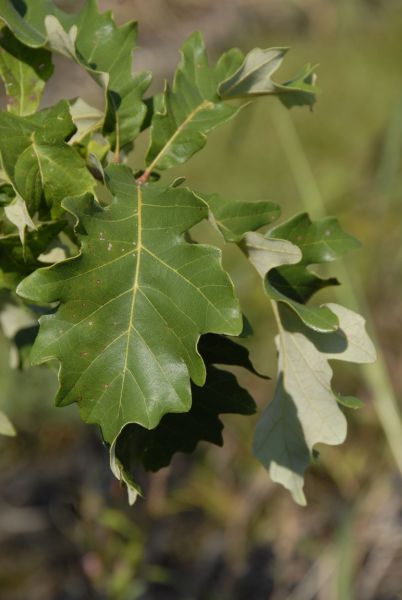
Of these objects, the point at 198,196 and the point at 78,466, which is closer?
the point at 198,196

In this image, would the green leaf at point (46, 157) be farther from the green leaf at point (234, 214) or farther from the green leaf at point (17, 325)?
the green leaf at point (17, 325)

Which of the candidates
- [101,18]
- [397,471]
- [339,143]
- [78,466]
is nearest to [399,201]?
[339,143]

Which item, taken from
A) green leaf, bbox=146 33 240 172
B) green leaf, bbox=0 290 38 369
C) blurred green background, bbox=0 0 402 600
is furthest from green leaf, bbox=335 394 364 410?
blurred green background, bbox=0 0 402 600

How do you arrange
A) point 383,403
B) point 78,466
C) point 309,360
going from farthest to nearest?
1. point 78,466
2. point 383,403
3. point 309,360

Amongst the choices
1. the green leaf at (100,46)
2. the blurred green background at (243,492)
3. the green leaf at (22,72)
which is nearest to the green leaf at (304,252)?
the green leaf at (100,46)

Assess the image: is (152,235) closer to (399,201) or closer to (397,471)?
(397,471)

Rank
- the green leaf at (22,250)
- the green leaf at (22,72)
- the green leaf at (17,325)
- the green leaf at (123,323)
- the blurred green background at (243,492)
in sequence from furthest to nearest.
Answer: the blurred green background at (243,492)
the green leaf at (17,325)
the green leaf at (22,72)
the green leaf at (22,250)
the green leaf at (123,323)
